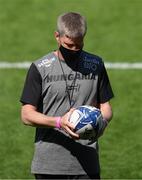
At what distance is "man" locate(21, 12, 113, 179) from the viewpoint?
7023 millimetres

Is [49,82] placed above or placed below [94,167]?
above

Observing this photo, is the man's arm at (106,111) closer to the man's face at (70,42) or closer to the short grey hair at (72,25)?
the man's face at (70,42)

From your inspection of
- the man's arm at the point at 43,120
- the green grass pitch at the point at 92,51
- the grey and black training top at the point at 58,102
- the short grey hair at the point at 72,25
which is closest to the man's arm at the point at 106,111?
the grey and black training top at the point at 58,102

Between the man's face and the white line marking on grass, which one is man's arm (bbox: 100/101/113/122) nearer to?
the man's face

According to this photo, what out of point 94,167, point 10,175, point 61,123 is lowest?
point 10,175

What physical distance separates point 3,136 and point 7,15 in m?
4.89

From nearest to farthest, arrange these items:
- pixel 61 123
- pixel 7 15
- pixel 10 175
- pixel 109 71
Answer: pixel 61 123, pixel 10 175, pixel 109 71, pixel 7 15

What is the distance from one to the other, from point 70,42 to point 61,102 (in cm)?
58

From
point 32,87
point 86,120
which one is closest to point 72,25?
point 32,87

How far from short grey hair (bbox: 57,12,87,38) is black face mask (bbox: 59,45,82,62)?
0.18m

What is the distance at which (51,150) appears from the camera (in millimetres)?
7125

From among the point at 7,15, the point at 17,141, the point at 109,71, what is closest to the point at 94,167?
the point at 17,141

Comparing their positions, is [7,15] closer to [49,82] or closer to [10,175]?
[10,175]

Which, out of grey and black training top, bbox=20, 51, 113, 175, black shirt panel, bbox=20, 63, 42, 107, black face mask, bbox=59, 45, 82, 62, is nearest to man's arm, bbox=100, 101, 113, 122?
grey and black training top, bbox=20, 51, 113, 175
